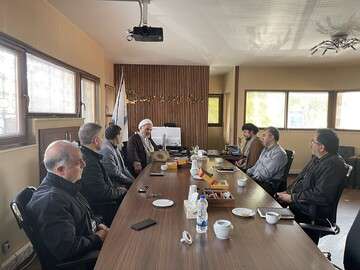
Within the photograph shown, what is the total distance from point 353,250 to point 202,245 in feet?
2.81

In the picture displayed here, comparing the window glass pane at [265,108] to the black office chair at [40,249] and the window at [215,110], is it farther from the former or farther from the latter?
the black office chair at [40,249]

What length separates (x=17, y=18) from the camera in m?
2.47

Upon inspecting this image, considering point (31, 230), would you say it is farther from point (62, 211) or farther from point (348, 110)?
point (348, 110)

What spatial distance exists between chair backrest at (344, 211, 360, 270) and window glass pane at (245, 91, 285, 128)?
18.1 ft

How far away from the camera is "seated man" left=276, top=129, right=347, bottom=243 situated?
2281 millimetres

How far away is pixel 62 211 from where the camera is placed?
1528 mm

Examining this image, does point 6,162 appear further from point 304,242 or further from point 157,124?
point 157,124

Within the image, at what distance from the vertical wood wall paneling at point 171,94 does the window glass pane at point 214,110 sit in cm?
186

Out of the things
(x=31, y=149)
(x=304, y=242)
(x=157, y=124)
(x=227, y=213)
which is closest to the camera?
(x=304, y=242)

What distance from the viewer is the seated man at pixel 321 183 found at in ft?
7.48

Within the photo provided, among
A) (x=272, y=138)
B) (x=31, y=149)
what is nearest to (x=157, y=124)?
(x=272, y=138)

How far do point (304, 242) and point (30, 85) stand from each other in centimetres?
284

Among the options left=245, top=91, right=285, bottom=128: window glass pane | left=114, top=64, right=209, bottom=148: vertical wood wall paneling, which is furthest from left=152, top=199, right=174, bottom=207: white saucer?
left=245, top=91, right=285, bottom=128: window glass pane

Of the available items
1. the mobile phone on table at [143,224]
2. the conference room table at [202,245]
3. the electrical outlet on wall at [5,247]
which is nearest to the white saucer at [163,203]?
the conference room table at [202,245]
